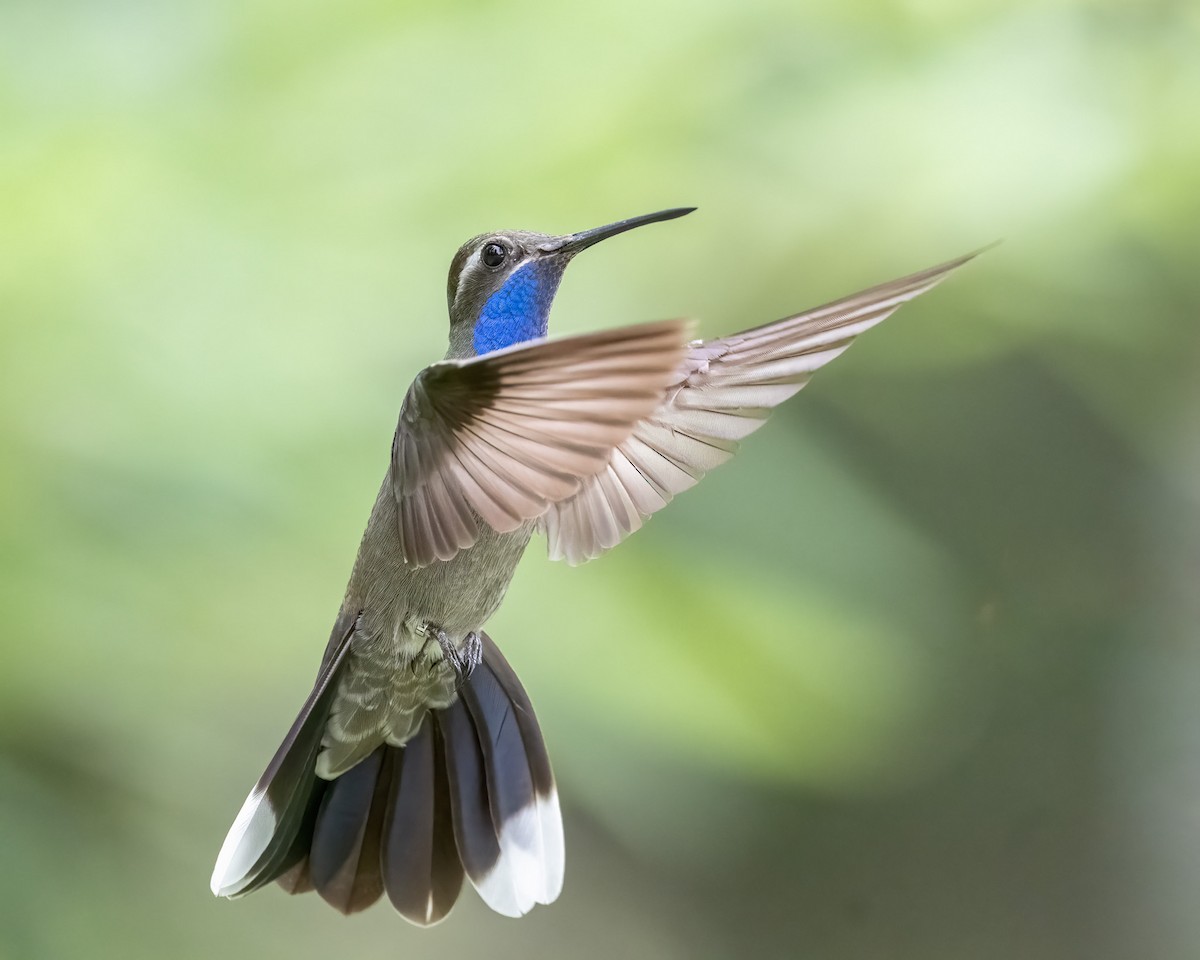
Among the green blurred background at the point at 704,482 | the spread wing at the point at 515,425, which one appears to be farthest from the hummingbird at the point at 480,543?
the green blurred background at the point at 704,482

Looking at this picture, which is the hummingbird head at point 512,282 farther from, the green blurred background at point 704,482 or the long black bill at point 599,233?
the green blurred background at point 704,482

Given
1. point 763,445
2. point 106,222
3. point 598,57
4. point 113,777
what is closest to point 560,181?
point 598,57

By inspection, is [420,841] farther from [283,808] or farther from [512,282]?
[512,282]

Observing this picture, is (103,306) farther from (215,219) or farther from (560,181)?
(560,181)

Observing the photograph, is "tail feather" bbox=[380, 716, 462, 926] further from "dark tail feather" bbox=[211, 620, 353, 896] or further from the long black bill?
the long black bill

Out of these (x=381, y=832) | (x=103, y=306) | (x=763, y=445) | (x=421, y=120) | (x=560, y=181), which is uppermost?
(x=421, y=120)

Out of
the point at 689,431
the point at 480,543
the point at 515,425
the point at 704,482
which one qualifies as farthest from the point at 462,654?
the point at 704,482
